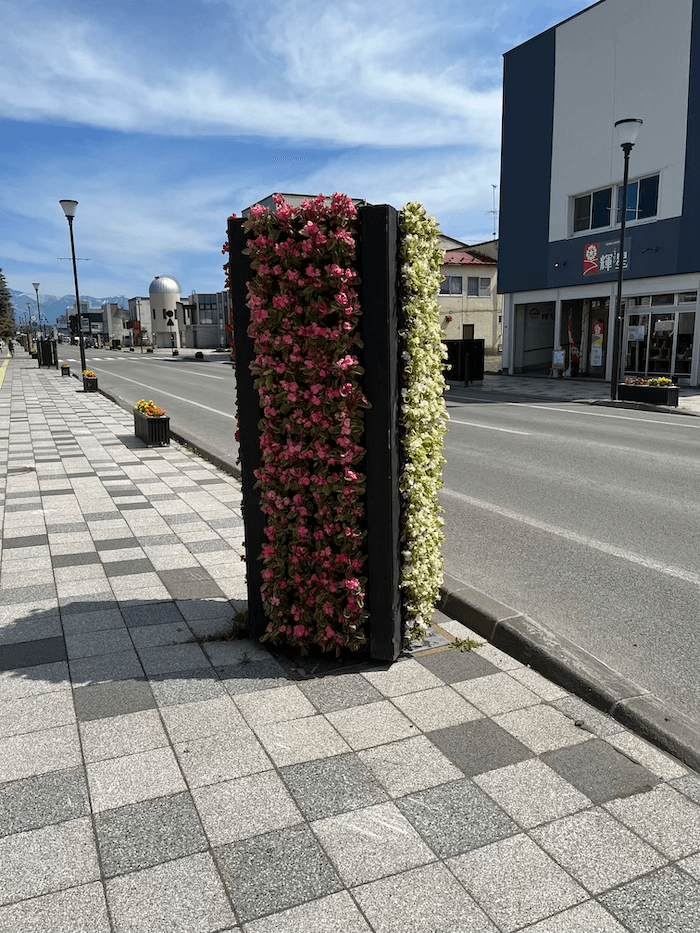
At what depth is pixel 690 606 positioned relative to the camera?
5.03m

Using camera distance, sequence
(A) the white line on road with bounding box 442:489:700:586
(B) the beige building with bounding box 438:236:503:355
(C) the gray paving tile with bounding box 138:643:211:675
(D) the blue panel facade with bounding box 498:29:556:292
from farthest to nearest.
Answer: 1. (B) the beige building with bounding box 438:236:503:355
2. (D) the blue panel facade with bounding box 498:29:556:292
3. (A) the white line on road with bounding box 442:489:700:586
4. (C) the gray paving tile with bounding box 138:643:211:675

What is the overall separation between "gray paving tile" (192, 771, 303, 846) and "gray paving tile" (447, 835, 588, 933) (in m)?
0.68

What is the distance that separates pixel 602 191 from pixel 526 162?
14.0 ft

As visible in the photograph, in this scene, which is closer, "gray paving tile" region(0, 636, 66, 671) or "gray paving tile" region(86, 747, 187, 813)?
"gray paving tile" region(86, 747, 187, 813)

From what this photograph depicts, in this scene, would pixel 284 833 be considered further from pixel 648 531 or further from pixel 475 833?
pixel 648 531

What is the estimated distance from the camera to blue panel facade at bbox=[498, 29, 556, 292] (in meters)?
27.6

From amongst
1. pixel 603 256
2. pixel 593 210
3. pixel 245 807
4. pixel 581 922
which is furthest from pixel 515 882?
pixel 593 210

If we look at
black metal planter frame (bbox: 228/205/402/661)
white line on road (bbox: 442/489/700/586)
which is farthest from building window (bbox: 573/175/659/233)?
black metal planter frame (bbox: 228/205/402/661)

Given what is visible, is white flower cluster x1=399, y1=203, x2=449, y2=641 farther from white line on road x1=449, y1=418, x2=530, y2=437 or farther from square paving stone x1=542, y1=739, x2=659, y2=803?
white line on road x1=449, y1=418, x2=530, y2=437

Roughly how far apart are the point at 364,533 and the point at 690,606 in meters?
2.62

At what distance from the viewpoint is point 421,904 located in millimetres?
2348

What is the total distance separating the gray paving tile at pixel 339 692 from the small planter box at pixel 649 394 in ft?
53.9

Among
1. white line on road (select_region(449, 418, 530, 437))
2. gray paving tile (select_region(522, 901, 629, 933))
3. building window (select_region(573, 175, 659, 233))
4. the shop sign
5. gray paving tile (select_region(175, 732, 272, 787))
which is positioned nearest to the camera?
gray paving tile (select_region(522, 901, 629, 933))

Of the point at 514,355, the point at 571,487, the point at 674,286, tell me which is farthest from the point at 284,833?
the point at 514,355
